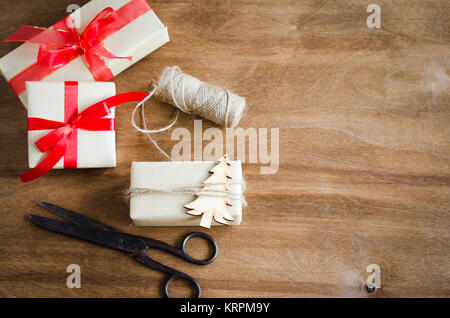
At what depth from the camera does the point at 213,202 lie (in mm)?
809

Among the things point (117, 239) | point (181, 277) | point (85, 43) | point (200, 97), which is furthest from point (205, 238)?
point (85, 43)

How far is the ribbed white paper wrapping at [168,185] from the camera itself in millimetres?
810

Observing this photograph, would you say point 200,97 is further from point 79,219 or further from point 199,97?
point 79,219

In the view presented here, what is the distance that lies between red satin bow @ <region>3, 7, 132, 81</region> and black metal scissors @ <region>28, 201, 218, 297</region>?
0.36 meters

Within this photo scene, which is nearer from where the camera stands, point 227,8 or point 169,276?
point 169,276

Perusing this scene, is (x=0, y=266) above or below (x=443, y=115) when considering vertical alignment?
below

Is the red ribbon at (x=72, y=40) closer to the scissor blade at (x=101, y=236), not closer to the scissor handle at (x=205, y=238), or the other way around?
the scissor blade at (x=101, y=236)

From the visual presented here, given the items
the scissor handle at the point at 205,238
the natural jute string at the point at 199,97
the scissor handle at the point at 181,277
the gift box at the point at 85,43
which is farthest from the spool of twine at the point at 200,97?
the scissor handle at the point at 181,277

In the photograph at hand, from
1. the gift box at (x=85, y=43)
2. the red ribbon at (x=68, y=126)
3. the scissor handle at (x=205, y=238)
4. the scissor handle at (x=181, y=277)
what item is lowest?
the scissor handle at (x=181, y=277)

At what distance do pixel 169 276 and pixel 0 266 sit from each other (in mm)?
419

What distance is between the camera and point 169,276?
34.4 inches

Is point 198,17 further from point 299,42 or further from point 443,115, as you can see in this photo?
point 443,115
